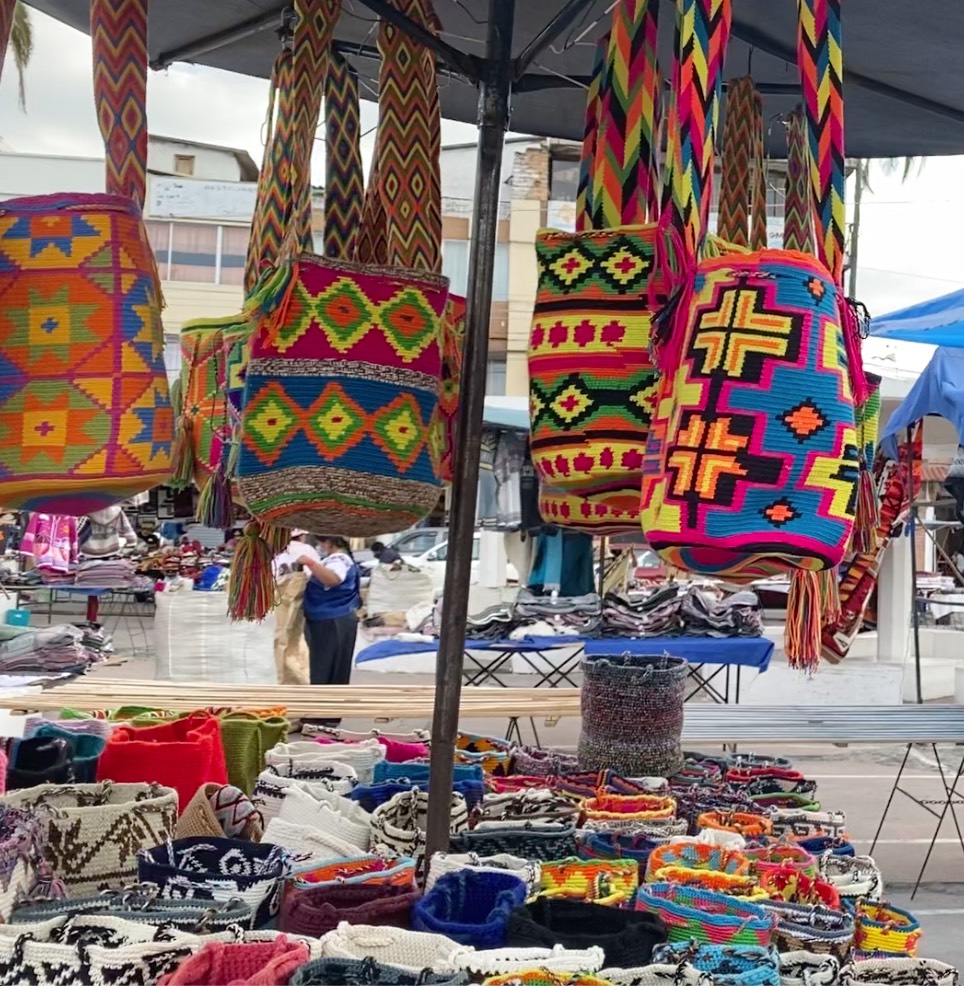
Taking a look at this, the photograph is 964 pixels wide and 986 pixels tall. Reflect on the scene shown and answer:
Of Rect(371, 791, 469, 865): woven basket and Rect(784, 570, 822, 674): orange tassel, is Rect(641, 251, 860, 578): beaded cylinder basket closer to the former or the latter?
Rect(784, 570, 822, 674): orange tassel

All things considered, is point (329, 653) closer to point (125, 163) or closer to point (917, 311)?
point (917, 311)

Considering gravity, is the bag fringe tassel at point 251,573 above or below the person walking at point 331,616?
above

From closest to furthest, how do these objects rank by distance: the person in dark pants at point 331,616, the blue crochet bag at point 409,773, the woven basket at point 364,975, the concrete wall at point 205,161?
1. the woven basket at point 364,975
2. the blue crochet bag at point 409,773
3. the person in dark pants at point 331,616
4. the concrete wall at point 205,161

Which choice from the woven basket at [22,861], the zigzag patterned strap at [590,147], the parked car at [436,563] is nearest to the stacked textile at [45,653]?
the woven basket at [22,861]

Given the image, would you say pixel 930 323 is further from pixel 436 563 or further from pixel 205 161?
pixel 205 161

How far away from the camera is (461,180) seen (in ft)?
50.9

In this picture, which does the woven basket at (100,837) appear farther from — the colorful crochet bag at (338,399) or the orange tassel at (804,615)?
the orange tassel at (804,615)

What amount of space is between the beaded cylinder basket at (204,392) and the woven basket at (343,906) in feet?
2.92

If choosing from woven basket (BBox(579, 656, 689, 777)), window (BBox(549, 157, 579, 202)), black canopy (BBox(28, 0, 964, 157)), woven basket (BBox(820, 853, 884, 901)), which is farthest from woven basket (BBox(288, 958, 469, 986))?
window (BBox(549, 157, 579, 202))

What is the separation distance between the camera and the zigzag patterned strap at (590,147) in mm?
1839

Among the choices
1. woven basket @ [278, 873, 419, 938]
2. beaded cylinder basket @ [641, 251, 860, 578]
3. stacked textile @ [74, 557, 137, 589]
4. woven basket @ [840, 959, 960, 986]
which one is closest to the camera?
beaded cylinder basket @ [641, 251, 860, 578]

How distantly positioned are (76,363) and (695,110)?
28.5 inches

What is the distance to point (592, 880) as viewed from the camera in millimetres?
2012

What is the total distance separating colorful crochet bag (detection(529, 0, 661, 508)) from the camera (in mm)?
1633
